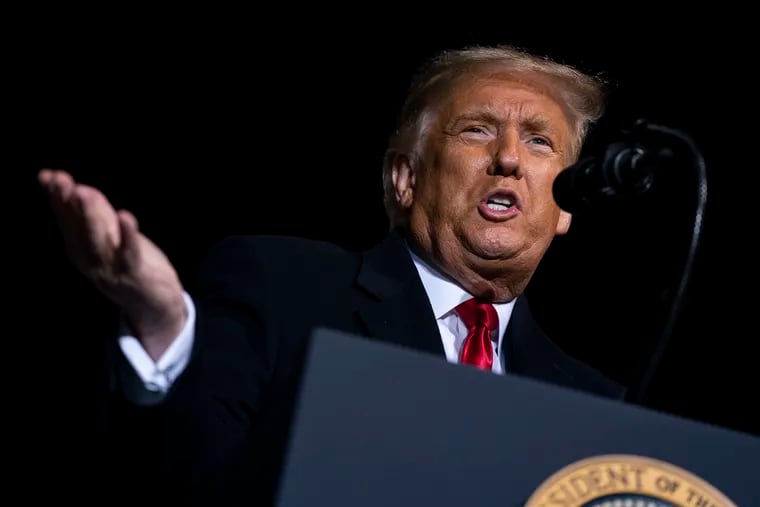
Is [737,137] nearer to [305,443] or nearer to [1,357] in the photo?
[1,357]

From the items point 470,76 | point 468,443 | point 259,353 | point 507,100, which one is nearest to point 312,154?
point 470,76

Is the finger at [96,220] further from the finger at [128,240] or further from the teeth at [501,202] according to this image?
the teeth at [501,202]

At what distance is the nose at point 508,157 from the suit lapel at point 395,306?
11.3 inches

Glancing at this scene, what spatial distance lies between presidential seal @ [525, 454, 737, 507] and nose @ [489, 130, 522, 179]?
44.3 inches

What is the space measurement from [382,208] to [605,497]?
1.76 meters

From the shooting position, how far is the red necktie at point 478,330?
1.79 m

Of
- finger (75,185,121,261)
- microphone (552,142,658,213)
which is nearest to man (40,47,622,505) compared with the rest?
finger (75,185,121,261)

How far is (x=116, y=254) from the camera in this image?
1.02m

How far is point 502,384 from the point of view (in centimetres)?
94

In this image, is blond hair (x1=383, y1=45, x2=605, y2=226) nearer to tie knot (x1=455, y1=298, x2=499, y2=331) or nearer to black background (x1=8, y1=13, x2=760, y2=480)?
black background (x1=8, y1=13, x2=760, y2=480)

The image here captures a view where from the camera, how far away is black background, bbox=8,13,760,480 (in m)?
2.25

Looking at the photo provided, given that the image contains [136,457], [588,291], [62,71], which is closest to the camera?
[136,457]

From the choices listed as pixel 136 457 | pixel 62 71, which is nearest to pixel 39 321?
pixel 62 71

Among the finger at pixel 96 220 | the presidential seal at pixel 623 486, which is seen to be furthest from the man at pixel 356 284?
the presidential seal at pixel 623 486
